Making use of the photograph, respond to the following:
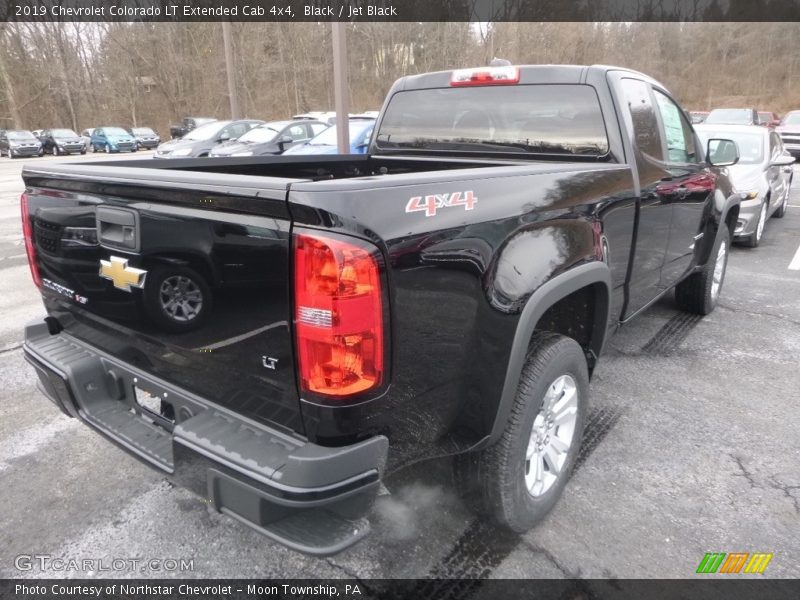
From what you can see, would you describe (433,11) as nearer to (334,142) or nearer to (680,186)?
(334,142)

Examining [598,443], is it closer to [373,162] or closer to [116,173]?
[373,162]

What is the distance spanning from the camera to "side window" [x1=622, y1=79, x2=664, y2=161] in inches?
125

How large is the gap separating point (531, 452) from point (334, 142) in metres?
10.9

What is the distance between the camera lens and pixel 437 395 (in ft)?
6.22

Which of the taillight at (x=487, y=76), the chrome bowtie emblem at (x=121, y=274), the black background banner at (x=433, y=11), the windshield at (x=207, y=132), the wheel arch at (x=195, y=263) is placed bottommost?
the windshield at (x=207, y=132)

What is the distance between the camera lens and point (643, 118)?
10.8 ft

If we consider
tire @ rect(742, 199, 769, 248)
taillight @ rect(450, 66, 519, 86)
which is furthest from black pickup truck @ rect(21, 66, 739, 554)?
tire @ rect(742, 199, 769, 248)

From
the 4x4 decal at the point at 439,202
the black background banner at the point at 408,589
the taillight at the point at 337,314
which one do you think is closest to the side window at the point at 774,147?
the black background banner at the point at 408,589

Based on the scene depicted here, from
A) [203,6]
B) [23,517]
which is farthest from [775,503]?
[203,6]

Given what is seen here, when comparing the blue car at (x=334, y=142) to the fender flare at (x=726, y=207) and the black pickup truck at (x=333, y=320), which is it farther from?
the black pickup truck at (x=333, y=320)

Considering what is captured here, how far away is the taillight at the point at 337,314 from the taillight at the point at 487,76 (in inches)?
86.5

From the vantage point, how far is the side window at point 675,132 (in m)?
3.66

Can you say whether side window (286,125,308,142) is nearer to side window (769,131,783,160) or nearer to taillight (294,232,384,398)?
side window (769,131,783,160)

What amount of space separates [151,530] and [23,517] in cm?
62
